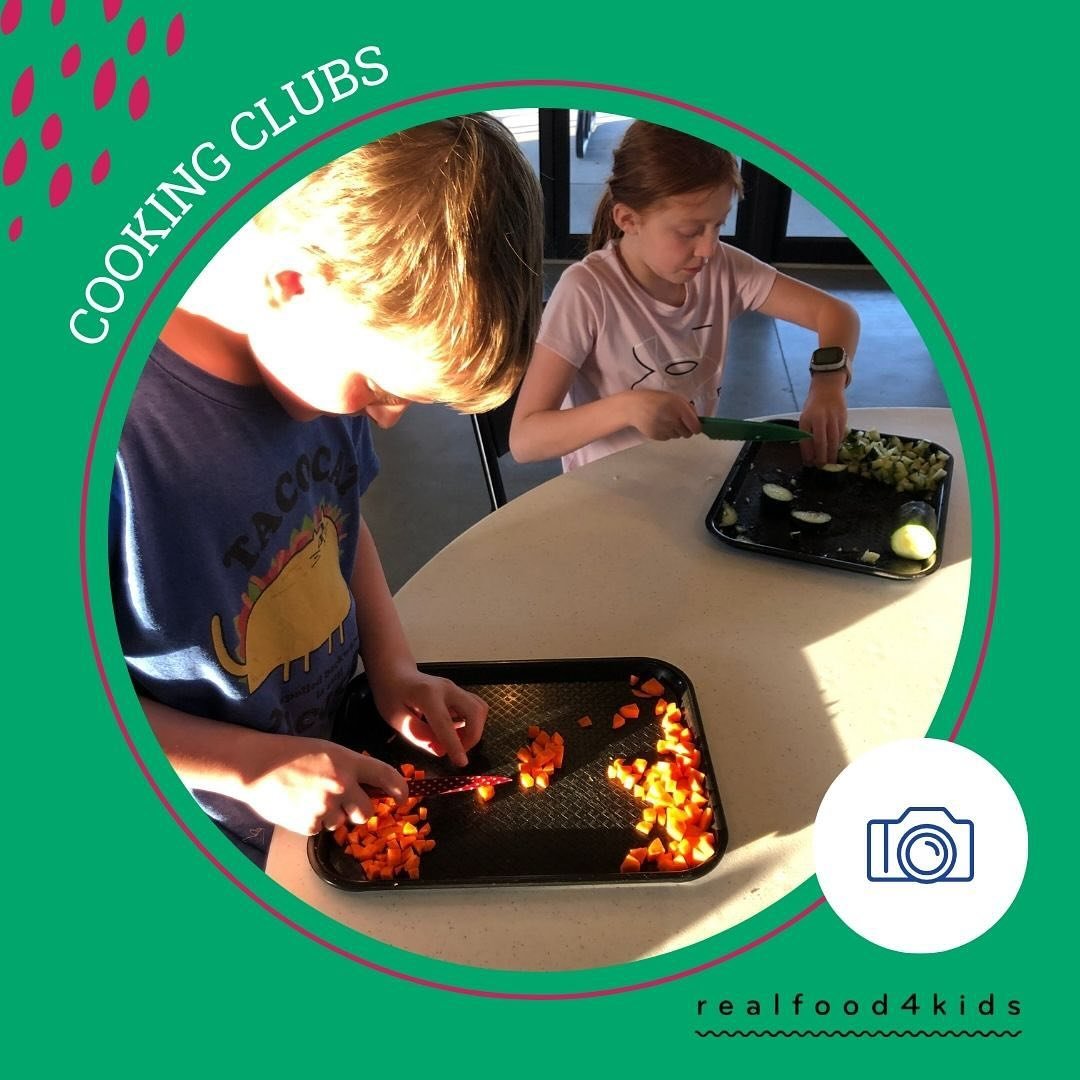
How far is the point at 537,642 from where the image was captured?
1144 millimetres

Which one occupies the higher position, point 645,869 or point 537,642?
point 537,642

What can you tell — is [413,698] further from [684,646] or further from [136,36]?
[136,36]

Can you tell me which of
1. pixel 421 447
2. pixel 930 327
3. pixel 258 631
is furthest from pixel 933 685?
pixel 421 447

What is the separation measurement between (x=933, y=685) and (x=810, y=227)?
403cm

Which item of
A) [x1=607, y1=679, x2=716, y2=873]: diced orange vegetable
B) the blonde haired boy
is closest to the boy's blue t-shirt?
the blonde haired boy

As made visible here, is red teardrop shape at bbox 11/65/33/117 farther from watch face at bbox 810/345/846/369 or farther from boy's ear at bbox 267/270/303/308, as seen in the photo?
watch face at bbox 810/345/846/369

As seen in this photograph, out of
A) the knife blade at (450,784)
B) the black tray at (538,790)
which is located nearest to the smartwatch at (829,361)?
the black tray at (538,790)

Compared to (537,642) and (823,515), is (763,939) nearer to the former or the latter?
(537,642)

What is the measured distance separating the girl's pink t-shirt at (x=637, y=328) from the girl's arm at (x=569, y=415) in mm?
49

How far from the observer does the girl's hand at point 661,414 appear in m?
1.49

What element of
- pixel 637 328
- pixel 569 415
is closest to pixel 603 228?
pixel 637 328

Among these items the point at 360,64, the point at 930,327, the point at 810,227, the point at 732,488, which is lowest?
the point at 732,488

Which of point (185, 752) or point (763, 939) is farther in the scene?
point (185, 752)

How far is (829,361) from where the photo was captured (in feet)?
5.36
